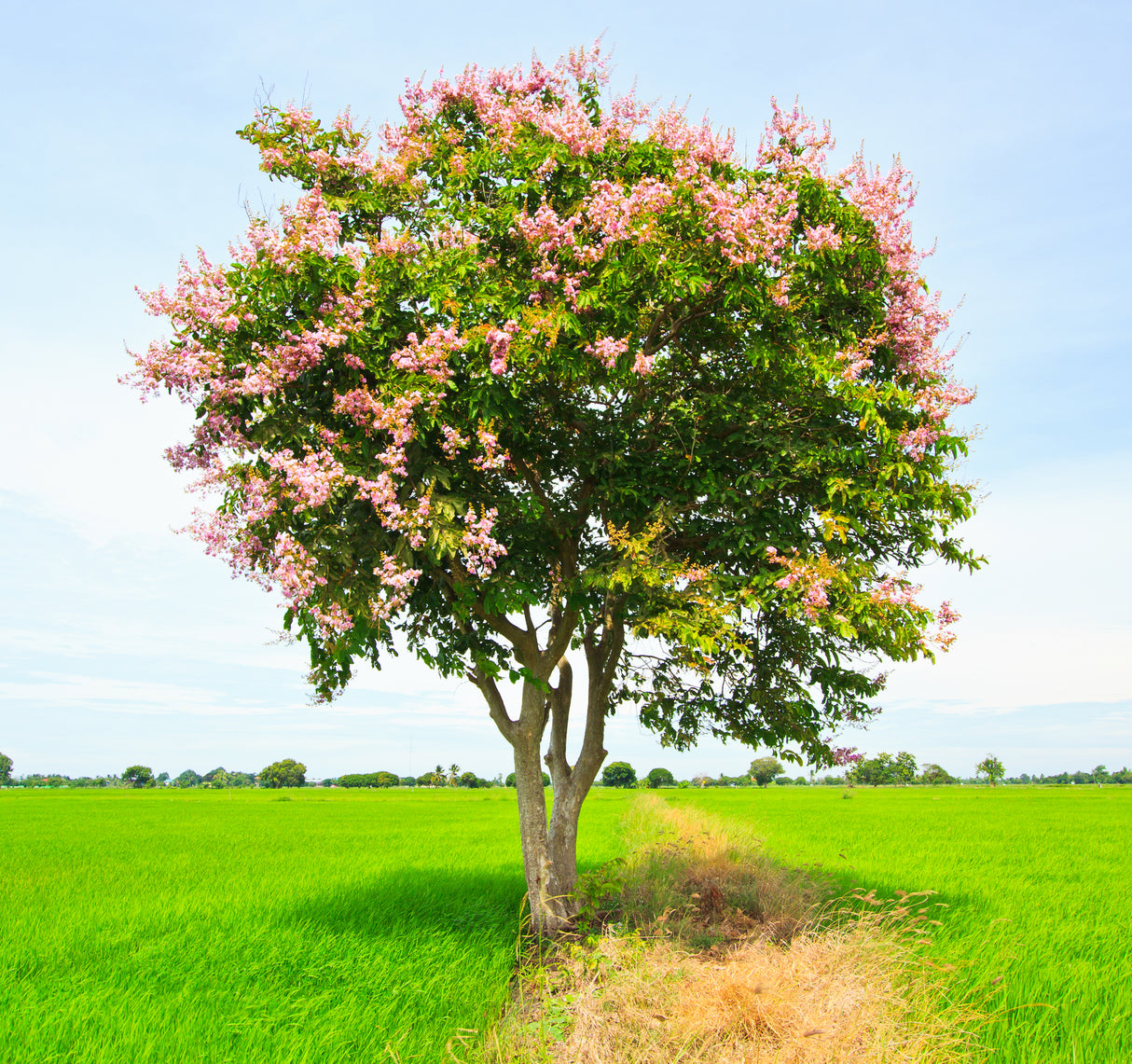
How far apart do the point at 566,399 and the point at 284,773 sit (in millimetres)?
150650

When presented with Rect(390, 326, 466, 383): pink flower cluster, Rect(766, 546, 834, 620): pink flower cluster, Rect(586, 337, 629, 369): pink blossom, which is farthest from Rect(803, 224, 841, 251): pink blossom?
Rect(390, 326, 466, 383): pink flower cluster

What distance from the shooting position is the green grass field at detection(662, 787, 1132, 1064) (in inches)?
376

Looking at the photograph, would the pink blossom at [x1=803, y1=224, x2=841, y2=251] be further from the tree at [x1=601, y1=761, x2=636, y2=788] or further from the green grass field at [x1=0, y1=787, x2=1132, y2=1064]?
the tree at [x1=601, y1=761, x2=636, y2=788]

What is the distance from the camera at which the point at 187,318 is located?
10.7 m

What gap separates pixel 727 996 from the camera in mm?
8508

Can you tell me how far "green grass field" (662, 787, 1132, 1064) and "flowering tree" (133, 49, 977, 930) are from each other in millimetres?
4233

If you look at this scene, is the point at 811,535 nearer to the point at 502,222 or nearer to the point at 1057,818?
the point at 502,222

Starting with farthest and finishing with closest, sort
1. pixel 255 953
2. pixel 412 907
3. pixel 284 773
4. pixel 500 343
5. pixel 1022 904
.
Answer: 1. pixel 284 773
2. pixel 1022 904
3. pixel 412 907
4. pixel 255 953
5. pixel 500 343

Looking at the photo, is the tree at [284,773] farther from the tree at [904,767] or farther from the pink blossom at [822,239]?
the pink blossom at [822,239]

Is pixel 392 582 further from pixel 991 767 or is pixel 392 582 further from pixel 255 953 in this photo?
pixel 991 767

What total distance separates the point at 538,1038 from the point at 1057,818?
45482 mm

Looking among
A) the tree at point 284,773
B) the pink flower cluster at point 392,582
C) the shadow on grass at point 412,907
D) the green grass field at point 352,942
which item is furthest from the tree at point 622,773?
the pink flower cluster at point 392,582

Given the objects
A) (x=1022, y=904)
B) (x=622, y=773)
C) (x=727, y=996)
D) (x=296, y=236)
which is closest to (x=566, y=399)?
(x=296, y=236)

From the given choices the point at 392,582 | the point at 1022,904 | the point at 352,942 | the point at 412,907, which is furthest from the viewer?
the point at 1022,904
